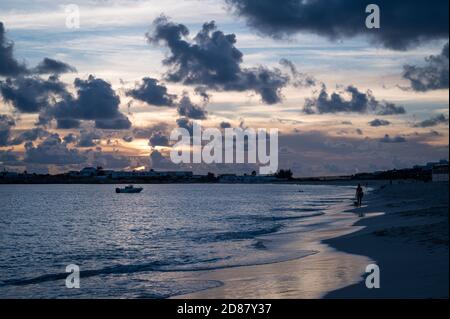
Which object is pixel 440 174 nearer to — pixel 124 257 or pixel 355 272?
pixel 124 257

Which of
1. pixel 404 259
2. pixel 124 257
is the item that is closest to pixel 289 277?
pixel 404 259

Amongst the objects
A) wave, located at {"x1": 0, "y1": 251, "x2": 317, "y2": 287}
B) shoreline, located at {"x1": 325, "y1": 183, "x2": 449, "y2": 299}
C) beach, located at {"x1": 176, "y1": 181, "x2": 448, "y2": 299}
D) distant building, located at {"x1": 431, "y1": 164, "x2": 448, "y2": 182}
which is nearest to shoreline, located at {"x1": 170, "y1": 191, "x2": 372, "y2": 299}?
beach, located at {"x1": 176, "y1": 181, "x2": 448, "y2": 299}

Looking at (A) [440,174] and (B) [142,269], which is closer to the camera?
(B) [142,269]

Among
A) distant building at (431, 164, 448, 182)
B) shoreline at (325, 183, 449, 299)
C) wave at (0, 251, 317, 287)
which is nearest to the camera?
shoreline at (325, 183, 449, 299)

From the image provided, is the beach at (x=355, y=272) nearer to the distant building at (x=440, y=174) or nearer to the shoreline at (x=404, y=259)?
the shoreline at (x=404, y=259)

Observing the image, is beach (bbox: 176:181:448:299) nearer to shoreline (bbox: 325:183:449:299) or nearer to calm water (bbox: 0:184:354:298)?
shoreline (bbox: 325:183:449:299)

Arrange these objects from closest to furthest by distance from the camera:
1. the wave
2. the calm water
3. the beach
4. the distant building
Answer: the beach, the calm water, the wave, the distant building

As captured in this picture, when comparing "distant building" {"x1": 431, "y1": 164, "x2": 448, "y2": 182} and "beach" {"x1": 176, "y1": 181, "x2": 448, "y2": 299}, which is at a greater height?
"beach" {"x1": 176, "y1": 181, "x2": 448, "y2": 299}

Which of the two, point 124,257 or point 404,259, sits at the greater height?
point 404,259

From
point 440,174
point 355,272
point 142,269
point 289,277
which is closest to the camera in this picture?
point 355,272

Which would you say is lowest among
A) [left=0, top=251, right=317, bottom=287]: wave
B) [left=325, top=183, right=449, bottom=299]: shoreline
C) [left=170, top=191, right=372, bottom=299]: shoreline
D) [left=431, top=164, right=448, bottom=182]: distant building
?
[left=431, top=164, right=448, bottom=182]: distant building

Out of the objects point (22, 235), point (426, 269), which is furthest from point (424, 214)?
point (22, 235)

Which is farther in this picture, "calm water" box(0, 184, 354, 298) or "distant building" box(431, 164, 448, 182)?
"distant building" box(431, 164, 448, 182)
